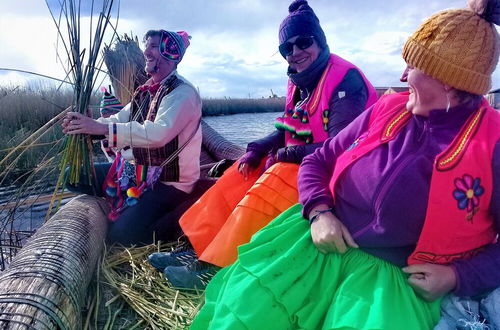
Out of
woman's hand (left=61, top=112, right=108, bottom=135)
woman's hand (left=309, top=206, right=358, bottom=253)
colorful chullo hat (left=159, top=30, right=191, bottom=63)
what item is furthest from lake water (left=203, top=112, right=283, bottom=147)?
woman's hand (left=309, top=206, right=358, bottom=253)

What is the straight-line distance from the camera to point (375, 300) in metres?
1.10

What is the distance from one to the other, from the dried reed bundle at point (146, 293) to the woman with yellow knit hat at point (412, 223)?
21.5 inches

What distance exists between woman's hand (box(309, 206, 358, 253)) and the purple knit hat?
1.15 metres

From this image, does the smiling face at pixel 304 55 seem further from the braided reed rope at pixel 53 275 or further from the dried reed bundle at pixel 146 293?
the braided reed rope at pixel 53 275

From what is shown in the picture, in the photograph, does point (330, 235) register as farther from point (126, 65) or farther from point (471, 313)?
Result: point (126, 65)

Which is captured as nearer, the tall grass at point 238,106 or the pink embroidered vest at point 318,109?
the pink embroidered vest at point 318,109

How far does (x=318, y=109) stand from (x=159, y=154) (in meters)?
1.02

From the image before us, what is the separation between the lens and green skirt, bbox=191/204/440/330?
1.09 metres

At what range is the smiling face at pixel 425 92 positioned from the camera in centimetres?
122

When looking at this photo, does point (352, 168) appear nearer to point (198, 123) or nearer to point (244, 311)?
point (244, 311)

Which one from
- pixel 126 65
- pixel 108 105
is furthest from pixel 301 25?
pixel 126 65

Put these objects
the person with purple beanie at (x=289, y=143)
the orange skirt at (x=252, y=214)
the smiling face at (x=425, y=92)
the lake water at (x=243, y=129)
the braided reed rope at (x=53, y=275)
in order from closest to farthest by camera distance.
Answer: the smiling face at (x=425, y=92) → the braided reed rope at (x=53, y=275) → the orange skirt at (x=252, y=214) → the person with purple beanie at (x=289, y=143) → the lake water at (x=243, y=129)

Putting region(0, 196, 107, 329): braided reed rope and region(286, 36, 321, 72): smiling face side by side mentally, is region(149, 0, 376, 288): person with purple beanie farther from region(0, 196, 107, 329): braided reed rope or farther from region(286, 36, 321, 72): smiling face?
region(0, 196, 107, 329): braided reed rope

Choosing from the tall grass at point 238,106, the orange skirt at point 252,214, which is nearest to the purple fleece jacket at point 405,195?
the orange skirt at point 252,214
